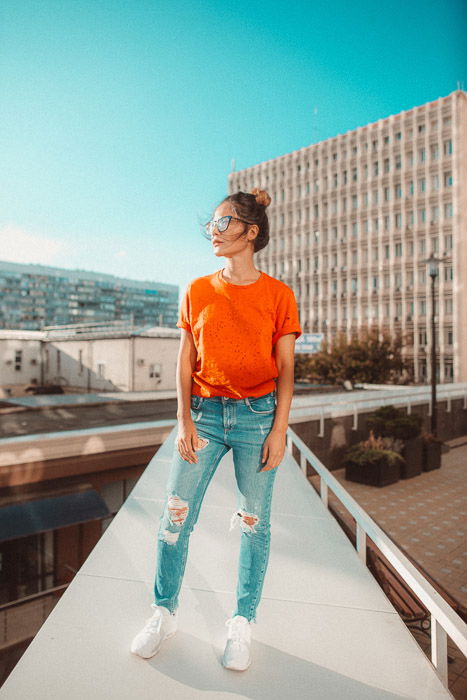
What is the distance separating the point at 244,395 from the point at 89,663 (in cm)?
114

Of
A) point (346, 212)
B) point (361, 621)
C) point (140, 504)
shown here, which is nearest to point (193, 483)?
point (361, 621)

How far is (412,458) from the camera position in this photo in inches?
421

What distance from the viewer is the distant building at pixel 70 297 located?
339 ft

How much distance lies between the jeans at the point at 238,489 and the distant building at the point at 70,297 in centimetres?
9208

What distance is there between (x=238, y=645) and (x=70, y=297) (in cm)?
12130

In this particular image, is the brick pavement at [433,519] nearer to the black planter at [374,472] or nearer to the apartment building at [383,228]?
the black planter at [374,472]

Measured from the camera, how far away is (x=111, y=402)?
1580cm

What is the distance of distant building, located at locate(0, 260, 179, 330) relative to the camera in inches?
4072

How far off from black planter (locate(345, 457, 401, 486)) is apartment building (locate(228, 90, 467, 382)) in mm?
34708

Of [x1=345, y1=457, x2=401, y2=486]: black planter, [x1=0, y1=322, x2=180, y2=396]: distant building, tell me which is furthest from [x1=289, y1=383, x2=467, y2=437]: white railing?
[x1=0, y1=322, x2=180, y2=396]: distant building

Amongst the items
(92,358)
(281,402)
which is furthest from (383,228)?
(281,402)

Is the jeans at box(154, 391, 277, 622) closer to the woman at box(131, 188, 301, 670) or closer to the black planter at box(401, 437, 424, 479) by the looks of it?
the woman at box(131, 188, 301, 670)

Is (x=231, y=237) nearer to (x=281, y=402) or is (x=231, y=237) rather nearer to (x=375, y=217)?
(x=281, y=402)

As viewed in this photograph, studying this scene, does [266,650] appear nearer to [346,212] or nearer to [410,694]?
[410,694]
